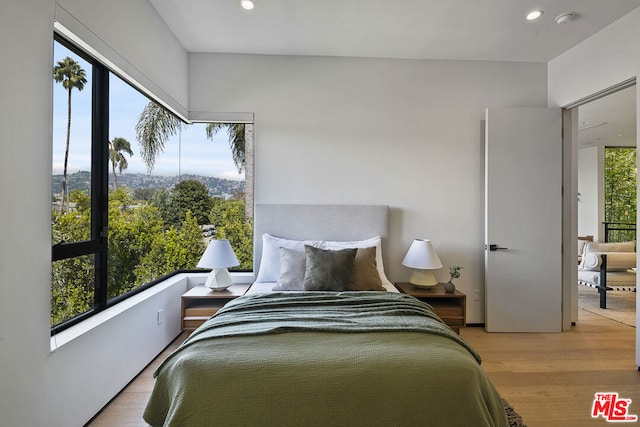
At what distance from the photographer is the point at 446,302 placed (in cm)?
307

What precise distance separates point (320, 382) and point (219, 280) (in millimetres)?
1808

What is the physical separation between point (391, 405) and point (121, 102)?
2710 millimetres

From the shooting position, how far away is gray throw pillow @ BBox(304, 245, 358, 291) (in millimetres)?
2525

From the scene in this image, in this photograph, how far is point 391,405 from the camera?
1.36 meters

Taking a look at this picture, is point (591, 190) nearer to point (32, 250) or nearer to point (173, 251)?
point (173, 251)

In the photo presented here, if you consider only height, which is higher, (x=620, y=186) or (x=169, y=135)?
(x=169, y=135)

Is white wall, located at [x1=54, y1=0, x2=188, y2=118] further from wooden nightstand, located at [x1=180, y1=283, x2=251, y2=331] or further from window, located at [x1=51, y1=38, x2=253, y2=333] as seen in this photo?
wooden nightstand, located at [x1=180, y1=283, x2=251, y2=331]

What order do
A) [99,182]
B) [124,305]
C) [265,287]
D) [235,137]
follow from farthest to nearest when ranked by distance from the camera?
[235,137] → [265,287] → [124,305] → [99,182]

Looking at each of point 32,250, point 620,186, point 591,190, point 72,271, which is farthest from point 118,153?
point 620,186

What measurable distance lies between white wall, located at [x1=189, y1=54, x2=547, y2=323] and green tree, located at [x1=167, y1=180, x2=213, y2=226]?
0.61 metres

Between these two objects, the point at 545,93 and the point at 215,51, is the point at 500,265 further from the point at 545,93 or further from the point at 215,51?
the point at 215,51

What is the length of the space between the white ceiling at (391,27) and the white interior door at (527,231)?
846mm

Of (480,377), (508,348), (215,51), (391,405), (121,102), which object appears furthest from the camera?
(215,51)

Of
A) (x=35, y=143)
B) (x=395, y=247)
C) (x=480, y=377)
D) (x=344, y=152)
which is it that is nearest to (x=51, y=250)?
(x=35, y=143)
